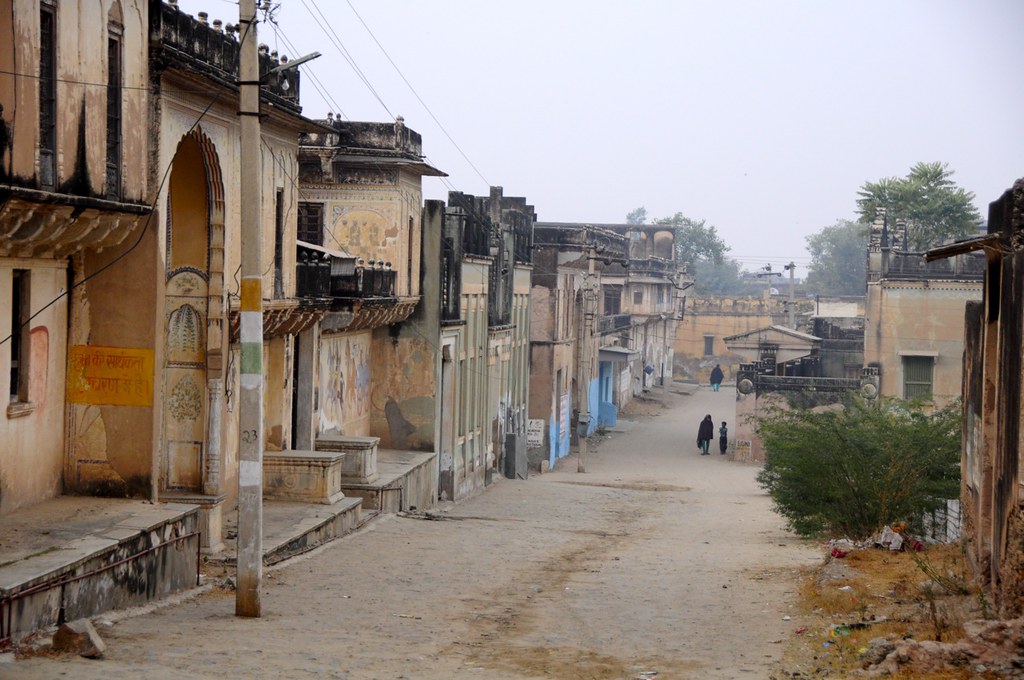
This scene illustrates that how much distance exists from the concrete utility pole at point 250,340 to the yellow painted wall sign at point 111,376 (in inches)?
139

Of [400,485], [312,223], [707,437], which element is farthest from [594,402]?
[400,485]

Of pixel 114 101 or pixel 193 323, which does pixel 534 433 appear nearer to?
pixel 193 323

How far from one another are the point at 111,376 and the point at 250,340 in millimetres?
4019

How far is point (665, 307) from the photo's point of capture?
72.9 m

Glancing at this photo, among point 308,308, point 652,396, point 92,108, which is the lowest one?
point 652,396

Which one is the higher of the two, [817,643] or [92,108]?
[92,108]

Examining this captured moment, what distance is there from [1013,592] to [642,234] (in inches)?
2763

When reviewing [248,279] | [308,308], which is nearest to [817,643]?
[248,279]

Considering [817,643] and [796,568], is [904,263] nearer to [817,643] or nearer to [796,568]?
[796,568]

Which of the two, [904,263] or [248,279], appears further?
[904,263]

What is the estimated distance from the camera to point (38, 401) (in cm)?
1472

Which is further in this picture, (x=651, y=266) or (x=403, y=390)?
(x=651, y=266)

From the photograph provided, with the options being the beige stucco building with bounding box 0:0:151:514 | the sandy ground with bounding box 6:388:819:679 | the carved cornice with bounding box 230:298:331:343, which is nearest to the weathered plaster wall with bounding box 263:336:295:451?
the carved cornice with bounding box 230:298:331:343

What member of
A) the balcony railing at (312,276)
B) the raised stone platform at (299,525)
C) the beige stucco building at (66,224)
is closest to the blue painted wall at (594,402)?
the balcony railing at (312,276)
